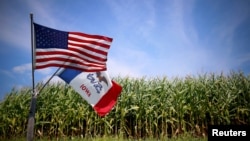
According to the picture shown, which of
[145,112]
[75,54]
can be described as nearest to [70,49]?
[75,54]

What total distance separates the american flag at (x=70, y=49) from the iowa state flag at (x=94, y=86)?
0.91 feet

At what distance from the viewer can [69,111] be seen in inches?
491

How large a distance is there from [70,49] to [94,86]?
1177mm

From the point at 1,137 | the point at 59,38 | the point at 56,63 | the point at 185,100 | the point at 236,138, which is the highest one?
the point at 59,38

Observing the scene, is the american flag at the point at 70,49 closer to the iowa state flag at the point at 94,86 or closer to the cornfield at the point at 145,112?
the iowa state flag at the point at 94,86

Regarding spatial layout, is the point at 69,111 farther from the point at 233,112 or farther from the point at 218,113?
the point at 233,112

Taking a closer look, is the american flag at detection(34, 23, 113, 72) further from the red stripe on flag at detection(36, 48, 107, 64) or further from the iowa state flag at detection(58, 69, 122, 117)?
the iowa state flag at detection(58, 69, 122, 117)

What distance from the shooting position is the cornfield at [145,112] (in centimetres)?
1223

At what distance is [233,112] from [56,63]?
9.71 meters

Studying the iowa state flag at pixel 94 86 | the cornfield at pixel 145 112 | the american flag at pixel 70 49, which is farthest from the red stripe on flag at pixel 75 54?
the cornfield at pixel 145 112

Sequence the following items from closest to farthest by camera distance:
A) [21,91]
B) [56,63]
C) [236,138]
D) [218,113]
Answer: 1. [56,63]
2. [236,138]
3. [218,113]
4. [21,91]

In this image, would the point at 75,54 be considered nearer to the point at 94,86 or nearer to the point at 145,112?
the point at 94,86

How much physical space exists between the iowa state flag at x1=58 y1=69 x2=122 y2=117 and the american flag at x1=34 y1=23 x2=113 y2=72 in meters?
0.28

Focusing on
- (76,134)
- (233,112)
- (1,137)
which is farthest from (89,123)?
(233,112)
